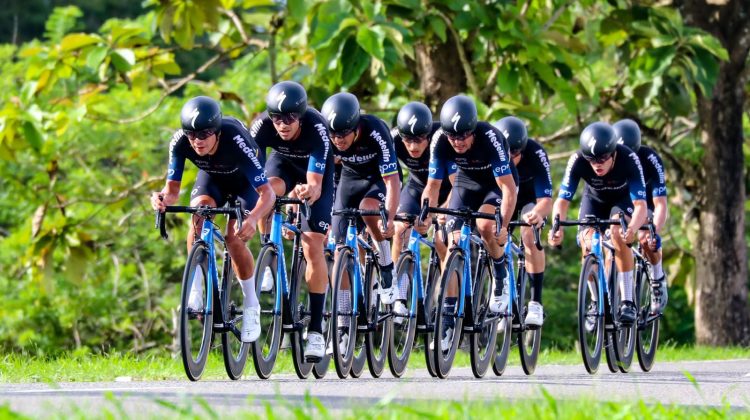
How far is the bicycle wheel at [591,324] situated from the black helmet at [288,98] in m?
2.95

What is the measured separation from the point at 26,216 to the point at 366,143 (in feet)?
73.2

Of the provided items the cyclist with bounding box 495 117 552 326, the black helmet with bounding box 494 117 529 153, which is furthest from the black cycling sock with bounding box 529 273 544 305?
the black helmet with bounding box 494 117 529 153

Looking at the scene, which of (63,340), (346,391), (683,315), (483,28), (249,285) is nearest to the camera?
(346,391)

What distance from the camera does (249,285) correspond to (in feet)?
32.8

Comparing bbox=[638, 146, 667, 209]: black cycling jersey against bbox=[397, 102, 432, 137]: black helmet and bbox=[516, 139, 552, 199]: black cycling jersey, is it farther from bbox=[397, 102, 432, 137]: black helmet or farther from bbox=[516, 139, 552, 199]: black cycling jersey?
bbox=[397, 102, 432, 137]: black helmet

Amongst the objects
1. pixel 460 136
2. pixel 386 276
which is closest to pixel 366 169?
pixel 460 136

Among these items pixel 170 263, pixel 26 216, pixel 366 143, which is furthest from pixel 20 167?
pixel 366 143

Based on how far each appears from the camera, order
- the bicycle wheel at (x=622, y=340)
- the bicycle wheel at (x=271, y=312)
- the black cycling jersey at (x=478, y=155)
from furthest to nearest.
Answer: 1. the bicycle wheel at (x=622, y=340)
2. the black cycling jersey at (x=478, y=155)
3. the bicycle wheel at (x=271, y=312)

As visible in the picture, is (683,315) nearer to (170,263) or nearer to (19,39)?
(170,263)

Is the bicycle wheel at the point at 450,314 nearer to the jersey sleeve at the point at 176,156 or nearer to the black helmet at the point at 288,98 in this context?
the black helmet at the point at 288,98

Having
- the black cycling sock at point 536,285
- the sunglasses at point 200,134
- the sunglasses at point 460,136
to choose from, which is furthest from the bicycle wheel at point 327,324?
the black cycling sock at point 536,285

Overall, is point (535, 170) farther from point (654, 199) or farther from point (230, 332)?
point (230, 332)

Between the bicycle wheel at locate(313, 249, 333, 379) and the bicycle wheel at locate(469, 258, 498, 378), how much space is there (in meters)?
1.10

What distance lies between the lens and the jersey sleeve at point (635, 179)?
1298 cm
